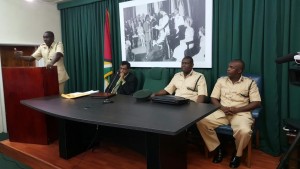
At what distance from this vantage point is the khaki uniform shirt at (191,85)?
111 inches

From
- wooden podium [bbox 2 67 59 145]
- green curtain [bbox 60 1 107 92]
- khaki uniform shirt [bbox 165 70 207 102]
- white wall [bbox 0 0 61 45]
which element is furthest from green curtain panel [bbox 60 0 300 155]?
white wall [bbox 0 0 61 45]

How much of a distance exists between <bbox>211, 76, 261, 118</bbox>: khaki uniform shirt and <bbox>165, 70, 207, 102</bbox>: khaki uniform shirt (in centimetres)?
23

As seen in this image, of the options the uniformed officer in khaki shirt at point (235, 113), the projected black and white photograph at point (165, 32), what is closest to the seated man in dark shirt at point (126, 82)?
the projected black and white photograph at point (165, 32)

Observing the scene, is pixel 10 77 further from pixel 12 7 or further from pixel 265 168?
pixel 265 168

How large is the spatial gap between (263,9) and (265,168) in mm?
1696

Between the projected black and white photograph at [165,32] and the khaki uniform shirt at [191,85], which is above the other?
the projected black and white photograph at [165,32]

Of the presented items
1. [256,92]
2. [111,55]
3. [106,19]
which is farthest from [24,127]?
[256,92]

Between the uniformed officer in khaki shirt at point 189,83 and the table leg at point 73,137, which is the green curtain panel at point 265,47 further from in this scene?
the table leg at point 73,137

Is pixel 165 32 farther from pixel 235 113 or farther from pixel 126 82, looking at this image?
pixel 235 113

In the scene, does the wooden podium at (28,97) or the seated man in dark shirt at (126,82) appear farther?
the seated man in dark shirt at (126,82)

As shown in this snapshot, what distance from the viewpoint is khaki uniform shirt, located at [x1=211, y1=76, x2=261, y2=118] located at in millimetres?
2455

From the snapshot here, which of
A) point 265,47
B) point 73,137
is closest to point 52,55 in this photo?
point 73,137

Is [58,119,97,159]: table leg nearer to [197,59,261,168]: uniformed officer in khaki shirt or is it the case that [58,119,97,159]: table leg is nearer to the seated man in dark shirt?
the seated man in dark shirt

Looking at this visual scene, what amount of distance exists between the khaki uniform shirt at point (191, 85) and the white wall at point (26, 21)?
2.91m
